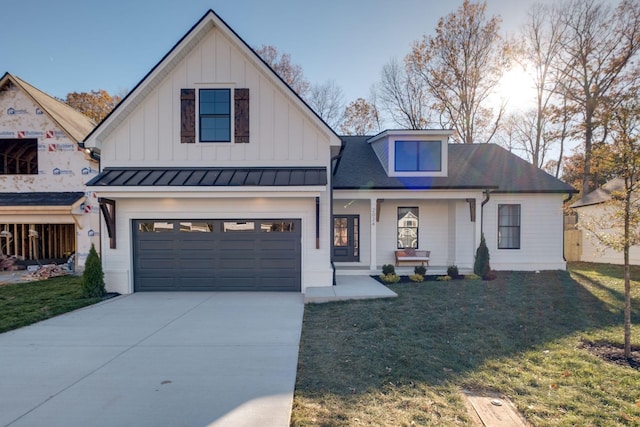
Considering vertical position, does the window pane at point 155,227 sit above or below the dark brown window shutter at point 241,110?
below

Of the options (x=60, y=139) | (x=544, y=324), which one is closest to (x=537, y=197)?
(x=544, y=324)

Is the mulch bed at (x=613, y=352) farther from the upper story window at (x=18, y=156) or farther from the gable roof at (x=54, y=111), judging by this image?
the upper story window at (x=18, y=156)

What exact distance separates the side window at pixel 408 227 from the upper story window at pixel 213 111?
7.16m

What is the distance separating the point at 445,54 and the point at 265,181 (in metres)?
18.5

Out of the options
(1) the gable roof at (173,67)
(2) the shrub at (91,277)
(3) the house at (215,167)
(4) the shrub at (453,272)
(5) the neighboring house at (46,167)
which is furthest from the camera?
(5) the neighboring house at (46,167)

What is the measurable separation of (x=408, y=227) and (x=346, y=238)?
8.04ft

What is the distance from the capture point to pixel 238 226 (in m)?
9.80

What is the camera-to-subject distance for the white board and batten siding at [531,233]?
1284cm

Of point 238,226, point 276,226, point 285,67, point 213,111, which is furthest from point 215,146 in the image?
point 285,67

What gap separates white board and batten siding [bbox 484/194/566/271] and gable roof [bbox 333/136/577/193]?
434 mm

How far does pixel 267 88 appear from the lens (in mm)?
9734

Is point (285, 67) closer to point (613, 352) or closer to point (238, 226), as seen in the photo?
point (238, 226)

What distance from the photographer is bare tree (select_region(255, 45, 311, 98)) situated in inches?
964

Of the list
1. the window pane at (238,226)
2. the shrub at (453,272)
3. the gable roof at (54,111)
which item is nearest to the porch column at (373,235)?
the shrub at (453,272)
